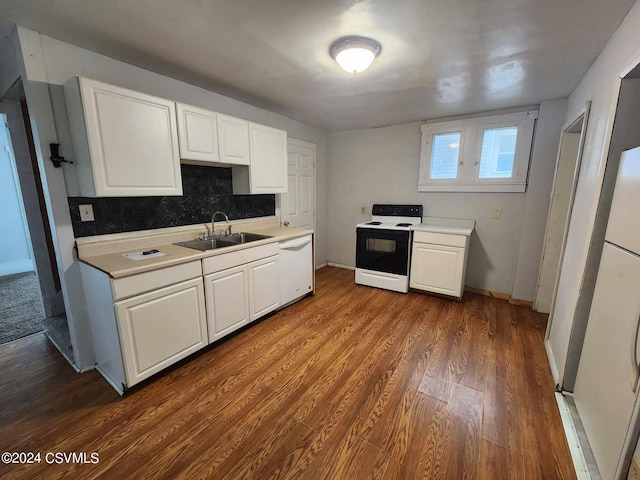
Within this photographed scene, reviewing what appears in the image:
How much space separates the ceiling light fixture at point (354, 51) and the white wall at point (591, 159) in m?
1.32

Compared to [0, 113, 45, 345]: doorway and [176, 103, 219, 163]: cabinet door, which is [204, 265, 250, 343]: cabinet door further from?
[0, 113, 45, 345]: doorway

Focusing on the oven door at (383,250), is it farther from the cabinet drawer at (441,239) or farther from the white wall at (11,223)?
the white wall at (11,223)

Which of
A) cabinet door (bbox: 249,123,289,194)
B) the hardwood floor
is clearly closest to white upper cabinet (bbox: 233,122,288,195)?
cabinet door (bbox: 249,123,289,194)

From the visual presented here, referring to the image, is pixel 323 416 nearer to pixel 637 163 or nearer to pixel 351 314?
pixel 351 314

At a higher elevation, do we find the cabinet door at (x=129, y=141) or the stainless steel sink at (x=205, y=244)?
the cabinet door at (x=129, y=141)

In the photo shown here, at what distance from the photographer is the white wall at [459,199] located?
291cm

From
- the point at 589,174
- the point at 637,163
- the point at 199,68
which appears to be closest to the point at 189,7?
the point at 199,68

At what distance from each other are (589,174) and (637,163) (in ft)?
2.17

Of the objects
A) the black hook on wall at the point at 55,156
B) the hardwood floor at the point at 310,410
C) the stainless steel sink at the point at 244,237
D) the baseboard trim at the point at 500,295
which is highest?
the black hook on wall at the point at 55,156

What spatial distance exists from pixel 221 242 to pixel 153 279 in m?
0.97

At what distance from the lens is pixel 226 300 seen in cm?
228

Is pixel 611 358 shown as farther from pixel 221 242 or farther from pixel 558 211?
pixel 221 242

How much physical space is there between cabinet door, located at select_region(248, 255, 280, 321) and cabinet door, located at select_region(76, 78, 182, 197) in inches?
38.4

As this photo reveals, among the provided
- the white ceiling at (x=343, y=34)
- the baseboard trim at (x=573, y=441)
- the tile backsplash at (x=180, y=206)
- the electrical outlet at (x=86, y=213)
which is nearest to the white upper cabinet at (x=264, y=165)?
the tile backsplash at (x=180, y=206)
